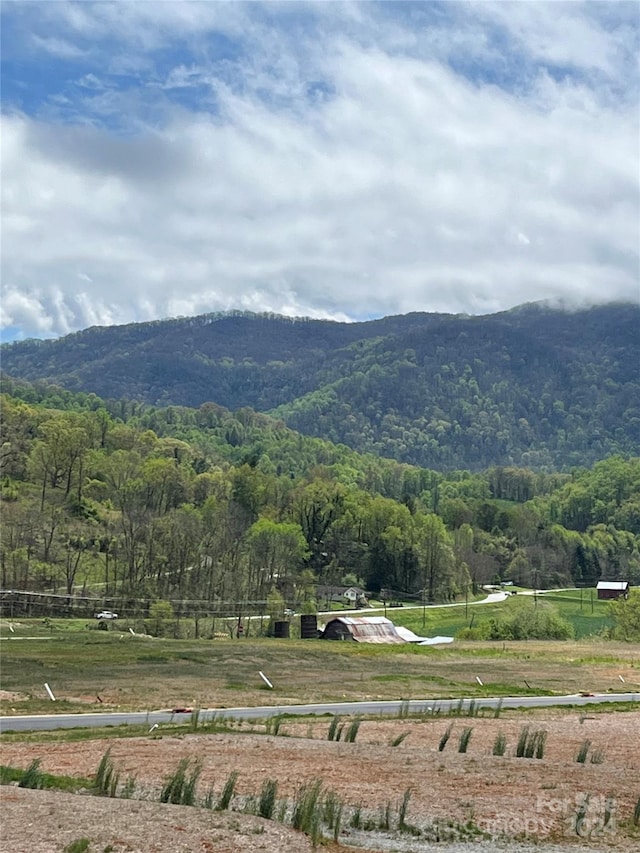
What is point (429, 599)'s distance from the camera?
152000 mm

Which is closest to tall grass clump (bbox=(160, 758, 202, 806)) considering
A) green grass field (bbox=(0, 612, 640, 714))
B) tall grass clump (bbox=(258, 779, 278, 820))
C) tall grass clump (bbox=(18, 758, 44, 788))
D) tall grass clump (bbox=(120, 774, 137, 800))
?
tall grass clump (bbox=(120, 774, 137, 800))

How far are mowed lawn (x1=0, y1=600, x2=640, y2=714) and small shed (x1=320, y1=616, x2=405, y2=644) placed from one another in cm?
702

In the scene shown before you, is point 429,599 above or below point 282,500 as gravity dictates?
below

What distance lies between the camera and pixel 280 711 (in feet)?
143

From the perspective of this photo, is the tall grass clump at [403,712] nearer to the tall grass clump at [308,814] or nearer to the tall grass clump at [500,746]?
the tall grass clump at [500,746]

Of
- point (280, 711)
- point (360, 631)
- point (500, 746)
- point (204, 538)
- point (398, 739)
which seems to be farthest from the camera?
point (204, 538)

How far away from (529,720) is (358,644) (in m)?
51.8

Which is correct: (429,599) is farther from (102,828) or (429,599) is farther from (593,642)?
(102,828)

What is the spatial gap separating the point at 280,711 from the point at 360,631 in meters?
54.7

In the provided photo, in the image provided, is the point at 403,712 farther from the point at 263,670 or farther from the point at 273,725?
the point at 263,670

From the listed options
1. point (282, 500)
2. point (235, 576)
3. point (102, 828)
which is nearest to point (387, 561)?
point (282, 500)

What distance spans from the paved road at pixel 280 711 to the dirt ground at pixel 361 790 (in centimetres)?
529

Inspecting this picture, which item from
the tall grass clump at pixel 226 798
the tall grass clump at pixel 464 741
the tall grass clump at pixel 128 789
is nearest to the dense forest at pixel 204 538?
the tall grass clump at pixel 464 741

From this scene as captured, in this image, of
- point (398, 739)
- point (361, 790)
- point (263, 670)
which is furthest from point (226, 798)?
point (263, 670)
